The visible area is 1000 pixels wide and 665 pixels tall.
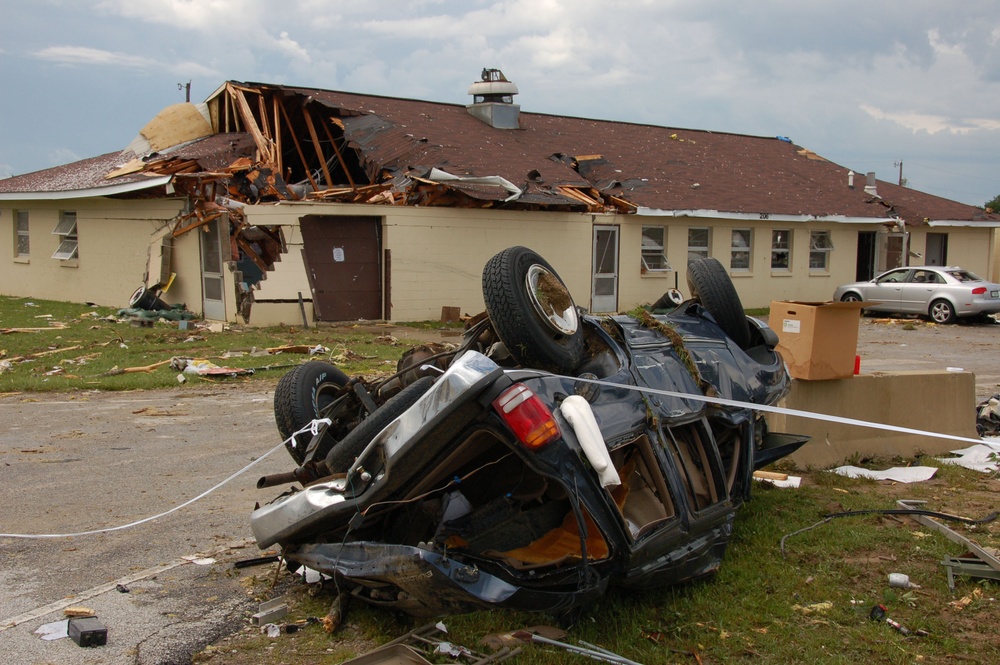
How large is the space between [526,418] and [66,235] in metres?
22.5

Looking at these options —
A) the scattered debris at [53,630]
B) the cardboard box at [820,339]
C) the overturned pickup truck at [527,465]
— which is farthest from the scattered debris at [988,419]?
the scattered debris at [53,630]

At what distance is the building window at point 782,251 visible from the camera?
1003 inches

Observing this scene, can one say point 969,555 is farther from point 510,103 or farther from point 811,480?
point 510,103

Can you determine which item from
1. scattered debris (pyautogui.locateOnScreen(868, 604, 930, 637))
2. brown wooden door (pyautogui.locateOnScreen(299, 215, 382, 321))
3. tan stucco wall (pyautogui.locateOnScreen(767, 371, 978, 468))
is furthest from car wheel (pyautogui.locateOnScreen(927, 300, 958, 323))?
scattered debris (pyautogui.locateOnScreen(868, 604, 930, 637))

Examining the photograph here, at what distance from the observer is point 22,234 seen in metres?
24.9

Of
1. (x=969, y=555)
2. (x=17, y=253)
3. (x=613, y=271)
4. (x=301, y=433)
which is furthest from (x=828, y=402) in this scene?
(x=17, y=253)

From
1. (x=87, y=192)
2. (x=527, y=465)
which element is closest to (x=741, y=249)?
(x=87, y=192)

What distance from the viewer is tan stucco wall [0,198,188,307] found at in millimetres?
20250

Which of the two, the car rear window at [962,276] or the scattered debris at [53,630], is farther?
the car rear window at [962,276]

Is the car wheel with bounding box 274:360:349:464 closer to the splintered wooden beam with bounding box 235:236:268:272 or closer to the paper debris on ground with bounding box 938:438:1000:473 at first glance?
the paper debris on ground with bounding box 938:438:1000:473

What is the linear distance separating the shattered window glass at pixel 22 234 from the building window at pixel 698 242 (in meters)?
17.9

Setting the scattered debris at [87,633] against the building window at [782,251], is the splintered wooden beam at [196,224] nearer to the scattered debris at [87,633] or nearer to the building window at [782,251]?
the scattered debris at [87,633]

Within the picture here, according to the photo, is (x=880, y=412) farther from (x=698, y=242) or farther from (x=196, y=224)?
(x=698, y=242)

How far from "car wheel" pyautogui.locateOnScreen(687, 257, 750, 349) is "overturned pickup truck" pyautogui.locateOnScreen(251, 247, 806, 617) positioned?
1.49ft
